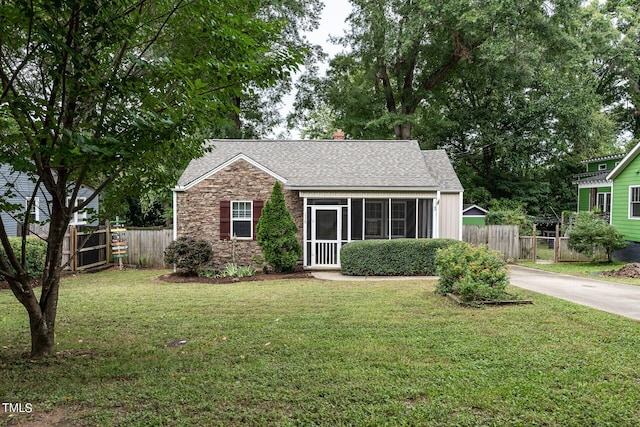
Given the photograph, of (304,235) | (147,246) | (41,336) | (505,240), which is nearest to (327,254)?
(304,235)

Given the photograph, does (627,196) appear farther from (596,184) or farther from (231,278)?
(231,278)

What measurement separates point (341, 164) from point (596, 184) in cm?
1646

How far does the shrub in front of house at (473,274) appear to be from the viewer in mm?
8000

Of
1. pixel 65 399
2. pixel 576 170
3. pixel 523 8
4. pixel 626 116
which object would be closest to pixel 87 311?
pixel 65 399

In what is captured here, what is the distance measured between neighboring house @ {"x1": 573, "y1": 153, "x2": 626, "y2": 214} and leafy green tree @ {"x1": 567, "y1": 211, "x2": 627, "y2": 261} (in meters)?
7.78

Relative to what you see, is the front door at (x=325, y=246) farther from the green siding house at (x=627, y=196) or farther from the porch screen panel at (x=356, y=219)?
the green siding house at (x=627, y=196)

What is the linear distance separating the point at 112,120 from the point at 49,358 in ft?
9.86

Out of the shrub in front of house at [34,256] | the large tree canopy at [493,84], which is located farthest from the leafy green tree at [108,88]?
the large tree canopy at [493,84]

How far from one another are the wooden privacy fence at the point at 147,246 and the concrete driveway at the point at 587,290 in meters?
11.9

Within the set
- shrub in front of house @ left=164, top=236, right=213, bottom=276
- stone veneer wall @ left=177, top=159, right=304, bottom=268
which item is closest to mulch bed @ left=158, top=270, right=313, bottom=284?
shrub in front of house @ left=164, top=236, right=213, bottom=276

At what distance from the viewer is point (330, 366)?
15.4 ft

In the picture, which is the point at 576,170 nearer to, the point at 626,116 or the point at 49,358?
the point at 626,116

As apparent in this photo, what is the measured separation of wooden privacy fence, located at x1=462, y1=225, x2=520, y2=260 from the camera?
55.0 ft

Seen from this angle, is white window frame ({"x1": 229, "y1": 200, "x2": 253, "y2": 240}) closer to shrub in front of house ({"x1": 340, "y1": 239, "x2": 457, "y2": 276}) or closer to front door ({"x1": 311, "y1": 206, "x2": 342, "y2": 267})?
front door ({"x1": 311, "y1": 206, "x2": 342, "y2": 267})
